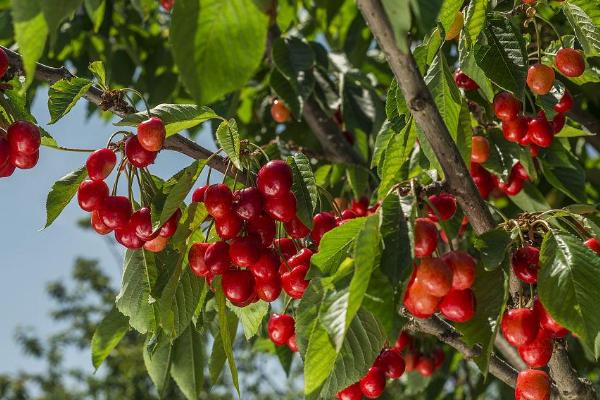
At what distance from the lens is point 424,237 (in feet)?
3.46

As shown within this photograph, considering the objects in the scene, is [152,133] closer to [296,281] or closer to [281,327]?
[296,281]

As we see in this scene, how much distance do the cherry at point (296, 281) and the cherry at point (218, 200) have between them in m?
0.14

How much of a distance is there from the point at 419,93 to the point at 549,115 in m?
0.78

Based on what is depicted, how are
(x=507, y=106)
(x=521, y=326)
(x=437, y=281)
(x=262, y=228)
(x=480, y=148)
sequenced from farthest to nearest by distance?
(x=480, y=148), (x=507, y=106), (x=262, y=228), (x=521, y=326), (x=437, y=281)

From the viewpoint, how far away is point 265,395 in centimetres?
1385

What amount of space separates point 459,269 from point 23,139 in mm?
716

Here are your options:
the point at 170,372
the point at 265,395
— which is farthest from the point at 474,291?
the point at 265,395

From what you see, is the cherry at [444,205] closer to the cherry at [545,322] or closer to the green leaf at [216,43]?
the cherry at [545,322]

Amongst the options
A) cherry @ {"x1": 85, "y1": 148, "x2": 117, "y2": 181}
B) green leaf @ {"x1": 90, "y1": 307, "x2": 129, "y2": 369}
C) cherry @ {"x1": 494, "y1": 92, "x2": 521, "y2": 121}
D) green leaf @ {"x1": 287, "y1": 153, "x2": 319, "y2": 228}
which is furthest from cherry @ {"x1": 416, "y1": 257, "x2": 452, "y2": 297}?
green leaf @ {"x1": 90, "y1": 307, "x2": 129, "y2": 369}

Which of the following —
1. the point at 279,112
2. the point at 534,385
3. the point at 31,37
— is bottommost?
the point at 279,112

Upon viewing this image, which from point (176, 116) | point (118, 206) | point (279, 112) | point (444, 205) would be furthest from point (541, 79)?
point (279, 112)

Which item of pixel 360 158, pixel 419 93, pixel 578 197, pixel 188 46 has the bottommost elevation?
pixel 360 158

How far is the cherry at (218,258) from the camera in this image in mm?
1267

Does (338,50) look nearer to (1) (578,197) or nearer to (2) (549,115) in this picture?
(1) (578,197)
